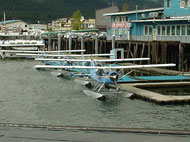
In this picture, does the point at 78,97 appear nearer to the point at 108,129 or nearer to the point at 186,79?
the point at 186,79

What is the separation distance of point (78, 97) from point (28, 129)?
14424mm

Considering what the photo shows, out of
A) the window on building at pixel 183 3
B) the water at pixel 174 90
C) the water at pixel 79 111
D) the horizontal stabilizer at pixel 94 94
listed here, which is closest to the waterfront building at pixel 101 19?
the window on building at pixel 183 3

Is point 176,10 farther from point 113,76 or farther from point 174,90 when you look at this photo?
point 113,76

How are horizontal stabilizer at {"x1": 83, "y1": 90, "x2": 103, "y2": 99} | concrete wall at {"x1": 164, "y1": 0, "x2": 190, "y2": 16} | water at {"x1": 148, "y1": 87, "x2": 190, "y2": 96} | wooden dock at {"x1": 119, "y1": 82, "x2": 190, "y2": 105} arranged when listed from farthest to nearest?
concrete wall at {"x1": 164, "y1": 0, "x2": 190, "y2": 16} < water at {"x1": 148, "y1": 87, "x2": 190, "y2": 96} < horizontal stabilizer at {"x1": 83, "y1": 90, "x2": 103, "y2": 99} < wooden dock at {"x1": 119, "y1": 82, "x2": 190, "y2": 105}

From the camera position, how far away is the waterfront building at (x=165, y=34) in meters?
41.5

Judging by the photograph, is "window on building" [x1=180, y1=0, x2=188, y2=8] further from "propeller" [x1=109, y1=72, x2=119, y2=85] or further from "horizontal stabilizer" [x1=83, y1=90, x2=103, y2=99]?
"propeller" [x1=109, y1=72, x2=119, y2=85]

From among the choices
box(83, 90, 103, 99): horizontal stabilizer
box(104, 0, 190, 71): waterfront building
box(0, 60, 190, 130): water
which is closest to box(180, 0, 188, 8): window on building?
box(104, 0, 190, 71): waterfront building

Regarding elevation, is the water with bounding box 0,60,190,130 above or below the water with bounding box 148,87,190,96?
below

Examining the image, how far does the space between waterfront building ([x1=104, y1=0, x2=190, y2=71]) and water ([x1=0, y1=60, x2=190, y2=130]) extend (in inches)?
573

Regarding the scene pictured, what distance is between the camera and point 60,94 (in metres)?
29.2

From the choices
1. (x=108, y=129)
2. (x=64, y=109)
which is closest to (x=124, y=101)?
(x=64, y=109)

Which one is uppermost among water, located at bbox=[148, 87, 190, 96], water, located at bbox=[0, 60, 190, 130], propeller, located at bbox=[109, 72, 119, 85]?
propeller, located at bbox=[109, 72, 119, 85]

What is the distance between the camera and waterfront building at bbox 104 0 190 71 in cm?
4151

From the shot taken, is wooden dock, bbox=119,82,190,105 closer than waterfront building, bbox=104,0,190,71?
Yes
